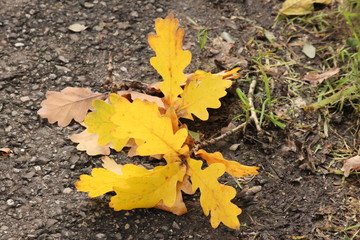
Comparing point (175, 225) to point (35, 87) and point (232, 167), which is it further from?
point (35, 87)

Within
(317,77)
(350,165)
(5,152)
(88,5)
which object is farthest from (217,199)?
(88,5)

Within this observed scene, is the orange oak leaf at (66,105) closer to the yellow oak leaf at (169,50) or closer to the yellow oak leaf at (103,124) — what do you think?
the yellow oak leaf at (103,124)

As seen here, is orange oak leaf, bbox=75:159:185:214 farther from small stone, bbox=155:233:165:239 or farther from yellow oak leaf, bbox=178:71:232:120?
yellow oak leaf, bbox=178:71:232:120

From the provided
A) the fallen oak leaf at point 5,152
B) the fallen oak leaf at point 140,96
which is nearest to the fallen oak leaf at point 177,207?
the fallen oak leaf at point 140,96

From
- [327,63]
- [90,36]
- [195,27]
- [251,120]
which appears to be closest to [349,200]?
[251,120]

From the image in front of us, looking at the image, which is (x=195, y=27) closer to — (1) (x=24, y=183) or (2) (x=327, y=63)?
(2) (x=327, y=63)

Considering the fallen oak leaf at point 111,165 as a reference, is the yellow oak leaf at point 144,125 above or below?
above
